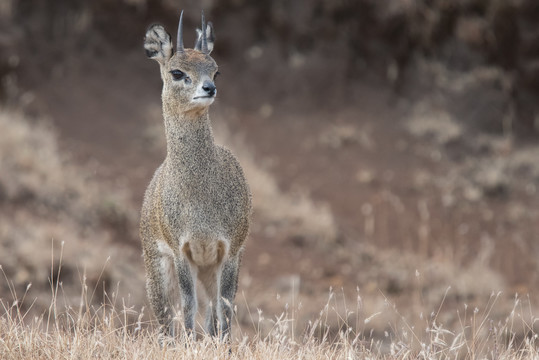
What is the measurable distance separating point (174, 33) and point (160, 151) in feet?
9.97

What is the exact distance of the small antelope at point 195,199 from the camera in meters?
6.95

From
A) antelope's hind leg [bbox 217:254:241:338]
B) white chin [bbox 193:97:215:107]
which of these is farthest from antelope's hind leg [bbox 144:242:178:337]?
white chin [bbox 193:97:215:107]

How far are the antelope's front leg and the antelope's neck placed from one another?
777 mm

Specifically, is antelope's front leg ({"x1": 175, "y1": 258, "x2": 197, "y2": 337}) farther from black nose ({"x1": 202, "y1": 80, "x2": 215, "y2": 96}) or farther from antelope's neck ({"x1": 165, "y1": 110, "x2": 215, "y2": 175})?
black nose ({"x1": 202, "y1": 80, "x2": 215, "y2": 96})

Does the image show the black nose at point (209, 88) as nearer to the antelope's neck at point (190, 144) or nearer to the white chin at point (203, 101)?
the white chin at point (203, 101)

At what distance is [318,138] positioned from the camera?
21062 mm

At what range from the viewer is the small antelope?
22.8 feet

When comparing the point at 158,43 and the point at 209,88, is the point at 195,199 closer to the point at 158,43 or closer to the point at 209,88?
the point at 209,88

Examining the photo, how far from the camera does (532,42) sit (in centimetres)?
2255

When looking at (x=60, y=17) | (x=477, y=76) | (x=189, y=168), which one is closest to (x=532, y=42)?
(x=477, y=76)

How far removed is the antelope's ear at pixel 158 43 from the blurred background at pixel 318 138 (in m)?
6.66

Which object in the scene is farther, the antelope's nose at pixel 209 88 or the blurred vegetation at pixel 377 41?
the blurred vegetation at pixel 377 41

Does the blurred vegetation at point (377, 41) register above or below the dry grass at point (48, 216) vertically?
above

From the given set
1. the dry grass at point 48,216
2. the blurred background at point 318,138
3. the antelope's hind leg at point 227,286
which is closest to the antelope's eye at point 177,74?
the antelope's hind leg at point 227,286
